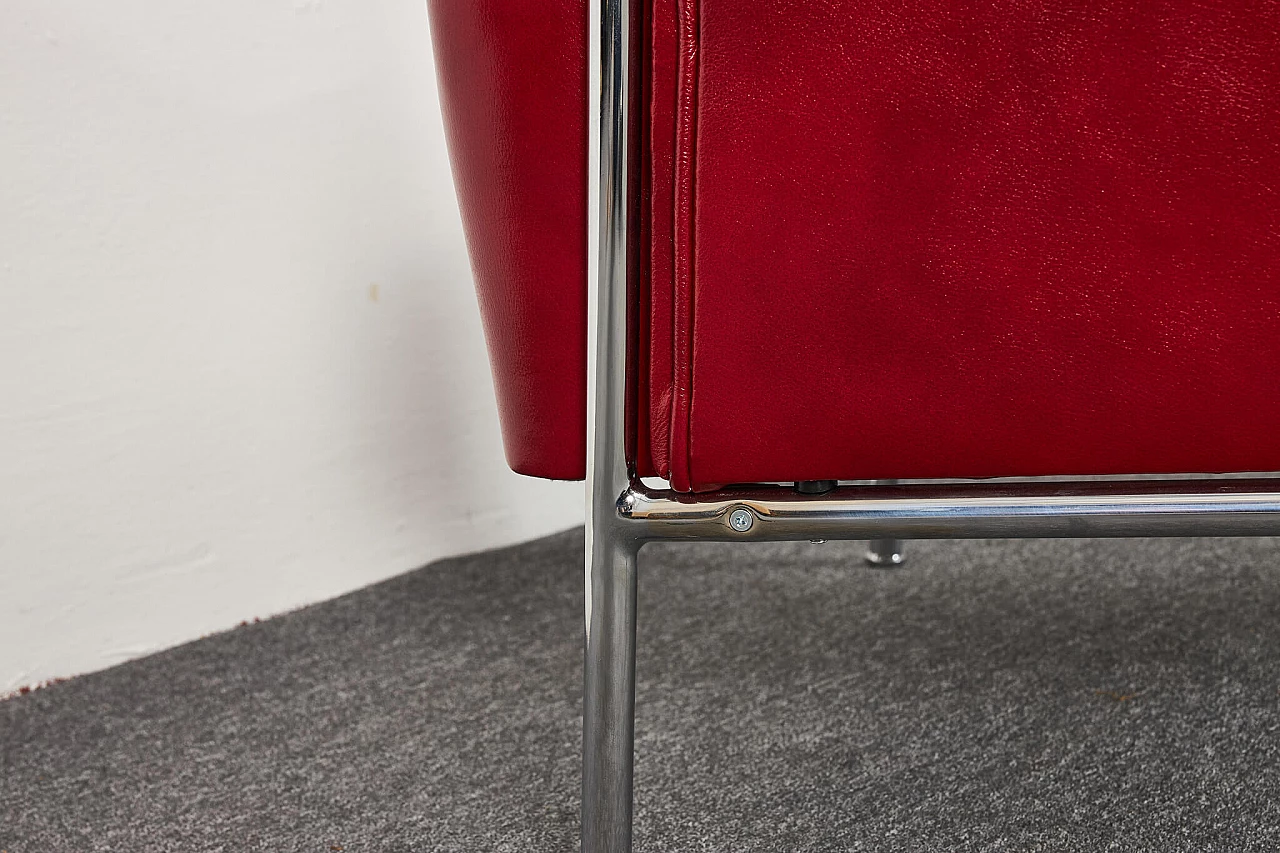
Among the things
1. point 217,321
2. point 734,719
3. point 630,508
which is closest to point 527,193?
point 630,508

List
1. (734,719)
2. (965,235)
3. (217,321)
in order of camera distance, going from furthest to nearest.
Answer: (217,321) → (734,719) → (965,235)

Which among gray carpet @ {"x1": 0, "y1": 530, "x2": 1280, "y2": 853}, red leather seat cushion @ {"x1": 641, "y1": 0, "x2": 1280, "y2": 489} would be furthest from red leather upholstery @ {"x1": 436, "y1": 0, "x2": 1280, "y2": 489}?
gray carpet @ {"x1": 0, "y1": 530, "x2": 1280, "y2": 853}

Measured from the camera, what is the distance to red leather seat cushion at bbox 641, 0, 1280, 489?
39cm

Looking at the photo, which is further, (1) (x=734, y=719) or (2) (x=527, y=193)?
(1) (x=734, y=719)

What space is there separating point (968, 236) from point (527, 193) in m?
0.18

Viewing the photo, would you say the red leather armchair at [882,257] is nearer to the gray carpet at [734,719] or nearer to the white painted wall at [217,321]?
the gray carpet at [734,719]

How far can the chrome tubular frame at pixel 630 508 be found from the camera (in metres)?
0.44

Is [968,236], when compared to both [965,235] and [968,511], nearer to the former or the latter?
[965,235]

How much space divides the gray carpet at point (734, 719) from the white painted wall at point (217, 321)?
86mm

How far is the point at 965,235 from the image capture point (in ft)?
1.35

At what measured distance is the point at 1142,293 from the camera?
0.41 meters

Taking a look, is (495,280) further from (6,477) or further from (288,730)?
(6,477)

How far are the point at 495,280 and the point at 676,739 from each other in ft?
1.30

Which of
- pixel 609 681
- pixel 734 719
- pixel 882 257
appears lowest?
pixel 734 719
